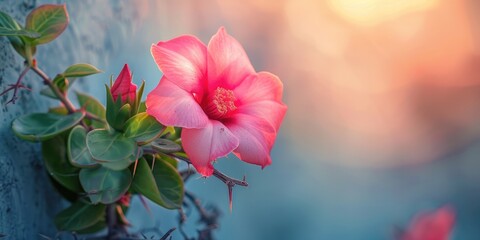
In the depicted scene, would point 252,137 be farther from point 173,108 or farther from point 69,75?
point 69,75

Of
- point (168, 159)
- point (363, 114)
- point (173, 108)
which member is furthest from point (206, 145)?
point (363, 114)

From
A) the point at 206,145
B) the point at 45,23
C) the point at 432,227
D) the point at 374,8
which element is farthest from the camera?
the point at 374,8

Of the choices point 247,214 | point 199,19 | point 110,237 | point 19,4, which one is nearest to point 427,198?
point 247,214

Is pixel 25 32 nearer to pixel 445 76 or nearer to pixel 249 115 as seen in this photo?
pixel 249 115

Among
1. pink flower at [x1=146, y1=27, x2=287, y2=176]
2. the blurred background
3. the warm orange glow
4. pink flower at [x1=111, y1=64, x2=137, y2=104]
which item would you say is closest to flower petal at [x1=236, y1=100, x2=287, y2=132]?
pink flower at [x1=146, y1=27, x2=287, y2=176]

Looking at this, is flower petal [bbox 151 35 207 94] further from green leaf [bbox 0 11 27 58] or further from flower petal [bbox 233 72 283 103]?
green leaf [bbox 0 11 27 58]

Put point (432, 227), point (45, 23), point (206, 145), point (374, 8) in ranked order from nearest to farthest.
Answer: point (432, 227), point (206, 145), point (45, 23), point (374, 8)
